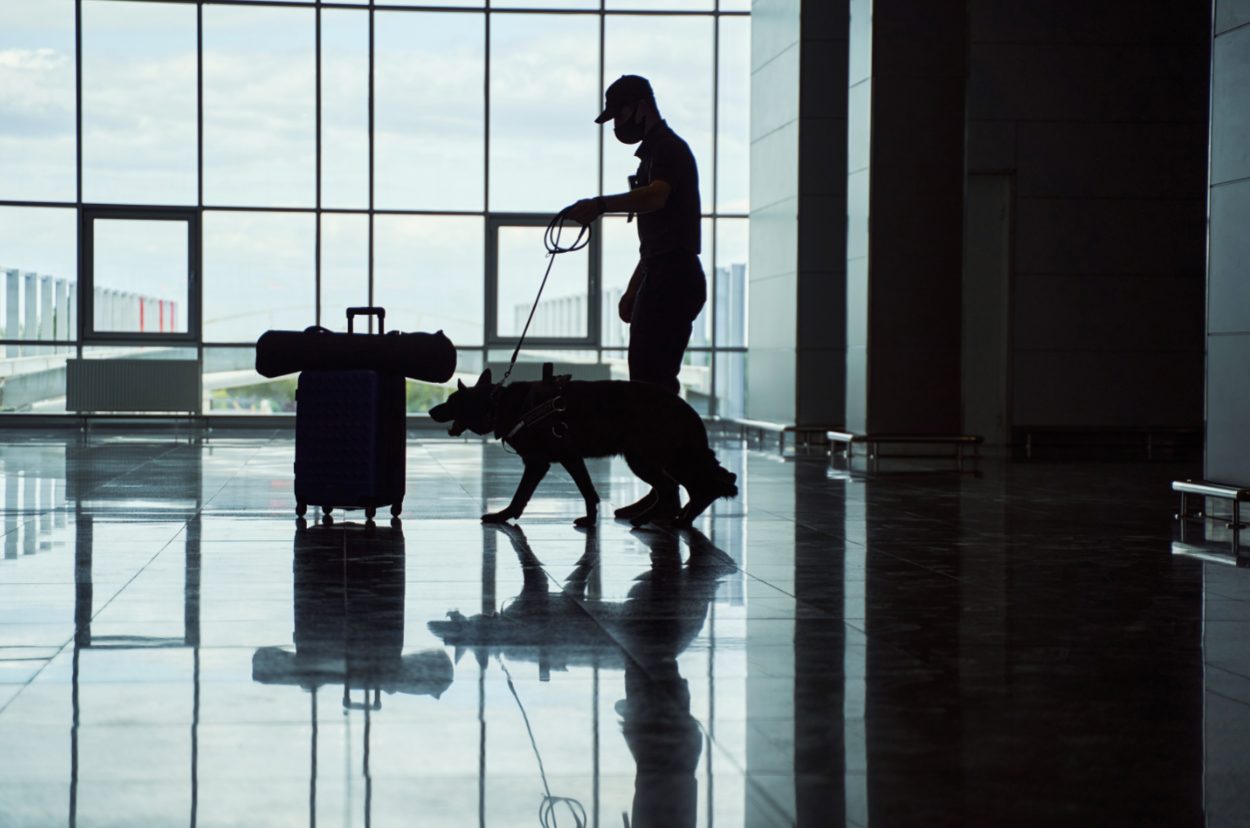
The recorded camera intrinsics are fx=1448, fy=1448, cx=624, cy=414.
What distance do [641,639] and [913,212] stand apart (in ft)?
24.2

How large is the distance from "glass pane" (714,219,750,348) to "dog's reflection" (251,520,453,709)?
489 inches

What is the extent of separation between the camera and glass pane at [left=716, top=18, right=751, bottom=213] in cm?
1741

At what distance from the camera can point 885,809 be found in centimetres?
207

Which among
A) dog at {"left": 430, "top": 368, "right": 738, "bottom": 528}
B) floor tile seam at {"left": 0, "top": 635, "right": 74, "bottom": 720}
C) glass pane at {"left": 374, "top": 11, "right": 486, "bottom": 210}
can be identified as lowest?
floor tile seam at {"left": 0, "top": 635, "right": 74, "bottom": 720}

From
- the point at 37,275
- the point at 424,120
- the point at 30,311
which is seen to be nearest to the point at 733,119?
the point at 424,120

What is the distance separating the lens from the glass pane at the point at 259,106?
666 inches

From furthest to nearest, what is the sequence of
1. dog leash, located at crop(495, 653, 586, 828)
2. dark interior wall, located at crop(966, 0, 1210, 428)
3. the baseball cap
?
dark interior wall, located at crop(966, 0, 1210, 428) < the baseball cap < dog leash, located at crop(495, 653, 586, 828)

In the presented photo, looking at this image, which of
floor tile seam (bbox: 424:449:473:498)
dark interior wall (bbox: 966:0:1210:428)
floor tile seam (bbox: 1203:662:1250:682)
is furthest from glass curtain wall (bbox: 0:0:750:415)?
floor tile seam (bbox: 1203:662:1250:682)

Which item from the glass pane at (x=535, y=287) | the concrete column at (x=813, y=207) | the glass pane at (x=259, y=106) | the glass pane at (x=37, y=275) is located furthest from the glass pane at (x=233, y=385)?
the concrete column at (x=813, y=207)

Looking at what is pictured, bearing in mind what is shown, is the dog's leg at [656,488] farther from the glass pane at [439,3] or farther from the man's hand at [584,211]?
the glass pane at [439,3]

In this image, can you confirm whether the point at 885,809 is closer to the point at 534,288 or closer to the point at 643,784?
the point at 643,784

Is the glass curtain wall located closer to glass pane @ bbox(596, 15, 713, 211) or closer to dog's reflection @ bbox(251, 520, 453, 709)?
glass pane @ bbox(596, 15, 713, 211)

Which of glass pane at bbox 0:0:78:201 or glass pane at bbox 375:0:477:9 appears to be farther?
glass pane at bbox 375:0:477:9

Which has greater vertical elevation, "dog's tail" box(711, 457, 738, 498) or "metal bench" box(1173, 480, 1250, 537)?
"dog's tail" box(711, 457, 738, 498)
